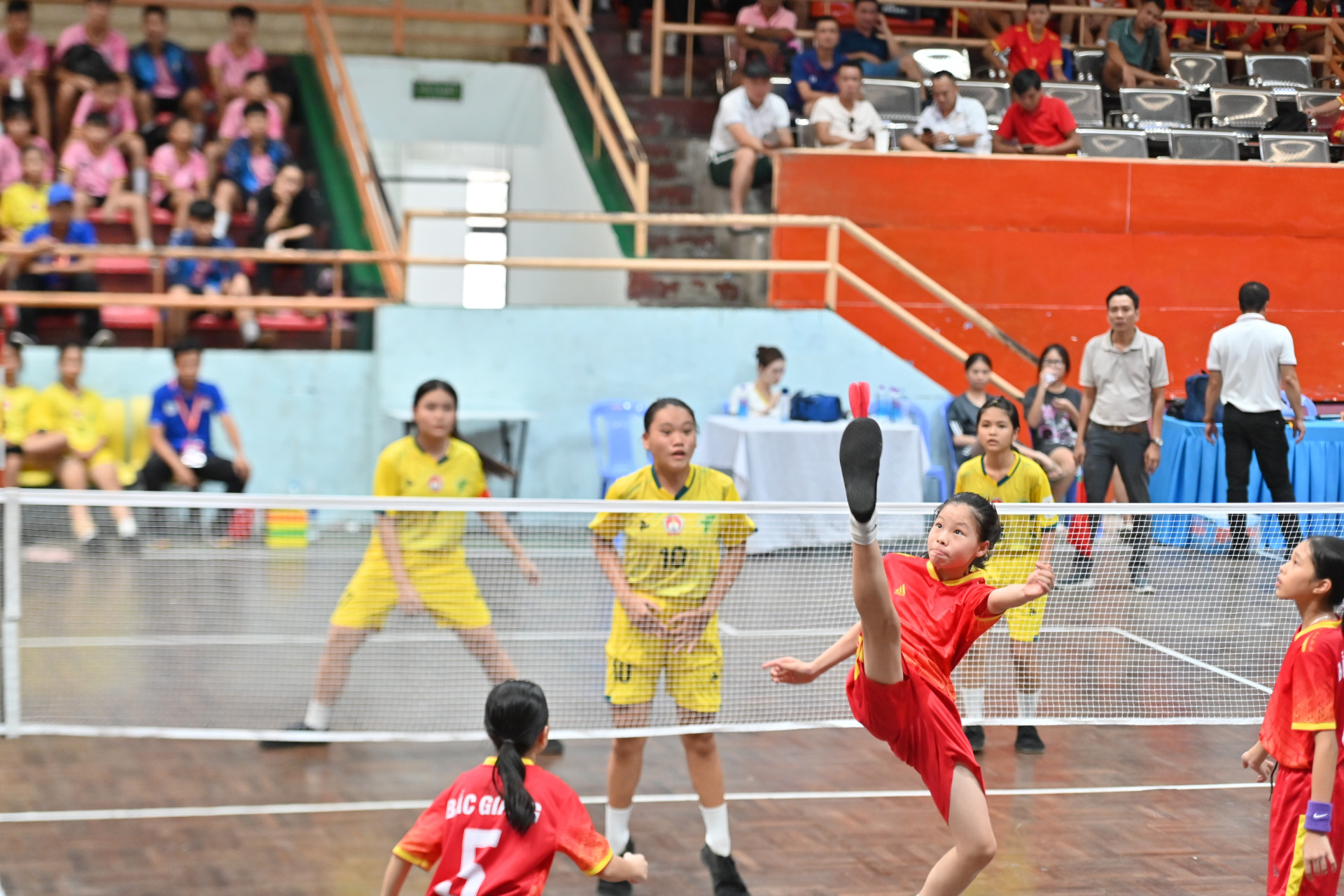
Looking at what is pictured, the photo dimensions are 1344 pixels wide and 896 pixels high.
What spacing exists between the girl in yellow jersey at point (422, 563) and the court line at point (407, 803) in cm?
79

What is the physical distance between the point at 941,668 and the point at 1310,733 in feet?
3.60

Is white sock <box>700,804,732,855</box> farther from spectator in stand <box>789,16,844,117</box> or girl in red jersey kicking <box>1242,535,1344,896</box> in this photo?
spectator in stand <box>789,16,844,117</box>

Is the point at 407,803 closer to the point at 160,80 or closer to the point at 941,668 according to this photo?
the point at 941,668

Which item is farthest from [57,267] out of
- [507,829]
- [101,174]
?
[507,829]

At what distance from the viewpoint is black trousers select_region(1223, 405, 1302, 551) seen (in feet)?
35.8

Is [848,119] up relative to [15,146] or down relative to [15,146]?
up

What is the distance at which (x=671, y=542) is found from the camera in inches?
224

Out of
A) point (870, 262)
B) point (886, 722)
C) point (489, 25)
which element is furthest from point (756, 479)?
point (489, 25)

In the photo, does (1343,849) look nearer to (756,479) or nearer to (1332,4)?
(756,479)

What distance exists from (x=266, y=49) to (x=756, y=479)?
33.1 feet

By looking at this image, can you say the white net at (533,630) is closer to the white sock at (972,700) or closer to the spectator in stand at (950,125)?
the white sock at (972,700)

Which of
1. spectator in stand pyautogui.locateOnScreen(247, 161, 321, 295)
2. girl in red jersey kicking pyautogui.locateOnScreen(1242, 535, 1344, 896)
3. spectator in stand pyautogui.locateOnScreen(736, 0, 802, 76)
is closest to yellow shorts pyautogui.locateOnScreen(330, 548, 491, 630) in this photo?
girl in red jersey kicking pyautogui.locateOnScreen(1242, 535, 1344, 896)

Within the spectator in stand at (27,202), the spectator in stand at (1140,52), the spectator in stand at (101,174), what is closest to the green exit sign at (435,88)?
the spectator in stand at (101,174)

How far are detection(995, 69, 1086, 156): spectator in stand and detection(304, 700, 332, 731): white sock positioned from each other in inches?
421
